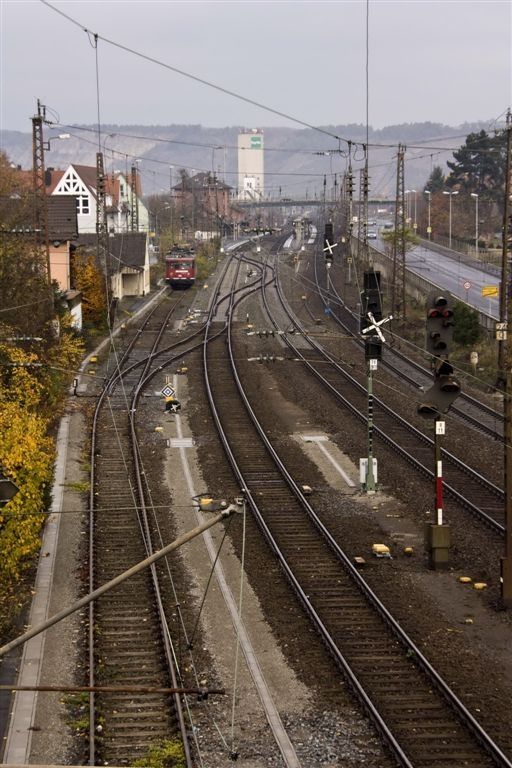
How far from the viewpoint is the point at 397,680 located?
14.5 m

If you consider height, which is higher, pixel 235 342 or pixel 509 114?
pixel 509 114

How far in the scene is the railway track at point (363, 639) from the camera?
12617 mm

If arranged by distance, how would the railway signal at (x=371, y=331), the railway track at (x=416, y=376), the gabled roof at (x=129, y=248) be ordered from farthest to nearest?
the gabled roof at (x=129, y=248) < the railway track at (x=416, y=376) < the railway signal at (x=371, y=331)

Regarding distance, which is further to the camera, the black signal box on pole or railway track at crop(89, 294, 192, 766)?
the black signal box on pole

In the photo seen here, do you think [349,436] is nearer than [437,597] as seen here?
No

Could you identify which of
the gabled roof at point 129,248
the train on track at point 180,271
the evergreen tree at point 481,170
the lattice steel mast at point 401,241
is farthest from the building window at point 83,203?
the lattice steel mast at point 401,241

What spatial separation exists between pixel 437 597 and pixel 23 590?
7130mm

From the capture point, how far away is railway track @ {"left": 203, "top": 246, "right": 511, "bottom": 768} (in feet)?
41.4

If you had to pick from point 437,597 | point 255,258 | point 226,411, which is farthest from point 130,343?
point 255,258

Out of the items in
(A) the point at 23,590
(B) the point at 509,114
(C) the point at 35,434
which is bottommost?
(A) the point at 23,590

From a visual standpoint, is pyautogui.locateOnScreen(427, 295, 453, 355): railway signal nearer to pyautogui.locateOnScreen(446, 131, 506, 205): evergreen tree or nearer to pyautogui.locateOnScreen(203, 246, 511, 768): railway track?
pyautogui.locateOnScreen(203, 246, 511, 768): railway track

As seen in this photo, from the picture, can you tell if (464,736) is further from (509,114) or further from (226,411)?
(509,114)

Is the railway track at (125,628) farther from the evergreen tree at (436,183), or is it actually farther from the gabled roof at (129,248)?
the evergreen tree at (436,183)

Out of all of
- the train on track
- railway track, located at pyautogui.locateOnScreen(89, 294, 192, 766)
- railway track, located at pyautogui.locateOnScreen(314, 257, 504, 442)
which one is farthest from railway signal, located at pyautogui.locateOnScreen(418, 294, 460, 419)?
the train on track
